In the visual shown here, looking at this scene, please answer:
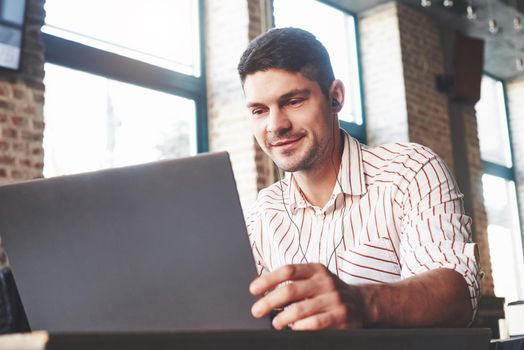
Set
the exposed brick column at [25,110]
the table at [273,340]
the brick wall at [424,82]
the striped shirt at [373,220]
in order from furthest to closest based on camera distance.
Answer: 1. the brick wall at [424,82]
2. the exposed brick column at [25,110]
3. the striped shirt at [373,220]
4. the table at [273,340]

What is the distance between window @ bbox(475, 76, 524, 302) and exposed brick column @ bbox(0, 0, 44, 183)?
17.0 feet

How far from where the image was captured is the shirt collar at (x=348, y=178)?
1.55 m

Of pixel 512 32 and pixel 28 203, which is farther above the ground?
pixel 512 32

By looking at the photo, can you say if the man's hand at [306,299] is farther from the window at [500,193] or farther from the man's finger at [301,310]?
the window at [500,193]

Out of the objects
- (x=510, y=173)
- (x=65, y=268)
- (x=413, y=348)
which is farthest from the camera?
(x=510, y=173)

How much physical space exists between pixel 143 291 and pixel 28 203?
0.21 metres

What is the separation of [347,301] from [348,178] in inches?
29.4

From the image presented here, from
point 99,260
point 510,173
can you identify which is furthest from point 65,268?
point 510,173

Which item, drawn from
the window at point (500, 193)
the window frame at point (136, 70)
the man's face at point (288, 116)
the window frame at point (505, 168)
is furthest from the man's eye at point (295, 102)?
the window frame at point (505, 168)

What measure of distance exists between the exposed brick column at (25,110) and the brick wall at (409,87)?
10.6ft

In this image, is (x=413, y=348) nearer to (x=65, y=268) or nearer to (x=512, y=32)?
(x=65, y=268)

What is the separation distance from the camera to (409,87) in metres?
5.88

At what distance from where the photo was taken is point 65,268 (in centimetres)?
92

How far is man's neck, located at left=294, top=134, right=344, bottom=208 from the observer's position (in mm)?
1629
